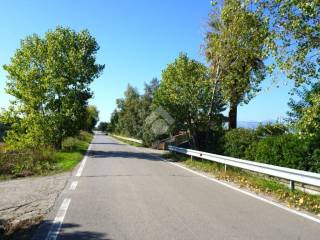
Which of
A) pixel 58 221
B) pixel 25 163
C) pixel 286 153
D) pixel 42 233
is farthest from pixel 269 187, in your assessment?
pixel 25 163

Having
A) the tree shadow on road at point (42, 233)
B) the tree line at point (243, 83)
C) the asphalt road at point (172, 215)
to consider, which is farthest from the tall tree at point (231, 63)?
the tree shadow on road at point (42, 233)

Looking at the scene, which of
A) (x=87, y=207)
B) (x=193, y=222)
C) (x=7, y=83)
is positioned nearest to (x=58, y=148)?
(x=7, y=83)

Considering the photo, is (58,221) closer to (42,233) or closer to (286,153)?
(42,233)

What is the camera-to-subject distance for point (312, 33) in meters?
12.9

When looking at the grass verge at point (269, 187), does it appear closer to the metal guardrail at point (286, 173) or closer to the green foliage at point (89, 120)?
the metal guardrail at point (286, 173)

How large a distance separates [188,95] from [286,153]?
13.6 metres

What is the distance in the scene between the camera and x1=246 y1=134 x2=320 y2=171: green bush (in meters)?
14.2

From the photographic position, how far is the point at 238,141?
21.1m

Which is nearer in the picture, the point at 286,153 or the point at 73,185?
the point at 73,185

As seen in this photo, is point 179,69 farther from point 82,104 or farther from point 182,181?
point 182,181

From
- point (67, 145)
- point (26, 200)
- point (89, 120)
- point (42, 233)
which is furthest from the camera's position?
point (89, 120)

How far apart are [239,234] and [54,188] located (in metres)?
6.89

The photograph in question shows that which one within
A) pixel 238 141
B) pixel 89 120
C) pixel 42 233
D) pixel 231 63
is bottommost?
pixel 42 233

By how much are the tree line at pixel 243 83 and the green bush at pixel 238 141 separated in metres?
0.05
